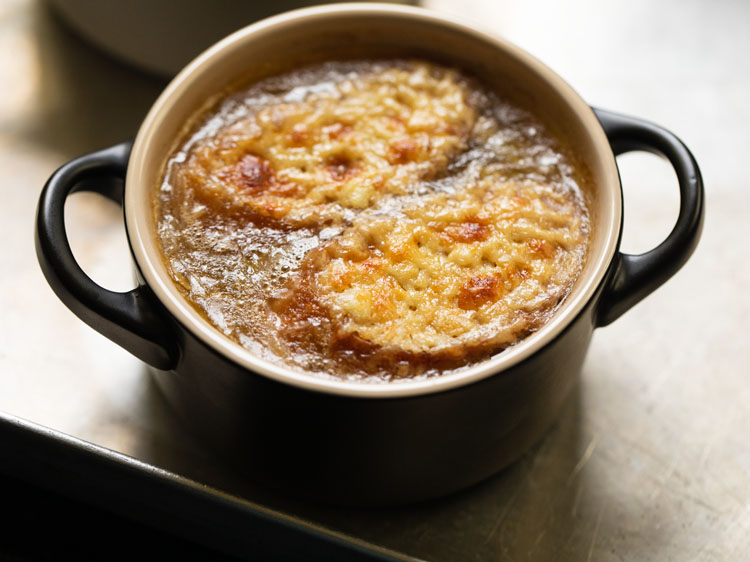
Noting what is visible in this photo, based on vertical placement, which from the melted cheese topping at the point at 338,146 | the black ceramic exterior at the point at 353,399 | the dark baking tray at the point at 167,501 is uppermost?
the melted cheese topping at the point at 338,146

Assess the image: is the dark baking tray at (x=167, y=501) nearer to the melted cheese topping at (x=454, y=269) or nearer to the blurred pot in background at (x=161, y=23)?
the melted cheese topping at (x=454, y=269)

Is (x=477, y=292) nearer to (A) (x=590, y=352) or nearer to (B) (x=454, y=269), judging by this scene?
(B) (x=454, y=269)

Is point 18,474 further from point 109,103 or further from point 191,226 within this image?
point 109,103

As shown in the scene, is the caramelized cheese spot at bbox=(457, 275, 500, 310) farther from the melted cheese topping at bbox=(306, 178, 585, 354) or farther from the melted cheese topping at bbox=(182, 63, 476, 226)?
the melted cheese topping at bbox=(182, 63, 476, 226)

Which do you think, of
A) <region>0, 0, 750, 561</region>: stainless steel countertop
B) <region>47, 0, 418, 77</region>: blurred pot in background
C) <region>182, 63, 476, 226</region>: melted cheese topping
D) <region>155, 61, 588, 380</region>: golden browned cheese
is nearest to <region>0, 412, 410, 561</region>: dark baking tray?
<region>0, 0, 750, 561</region>: stainless steel countertop

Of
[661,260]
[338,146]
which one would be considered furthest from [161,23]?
[661,260]

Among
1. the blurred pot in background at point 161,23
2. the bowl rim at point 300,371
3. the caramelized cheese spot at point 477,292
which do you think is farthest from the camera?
the blurred pot in background at point 161,23

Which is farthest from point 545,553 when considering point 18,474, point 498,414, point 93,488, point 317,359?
point 18,474

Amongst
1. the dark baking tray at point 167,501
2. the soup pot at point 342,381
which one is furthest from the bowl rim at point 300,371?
the dark baking tray at point 167,501
